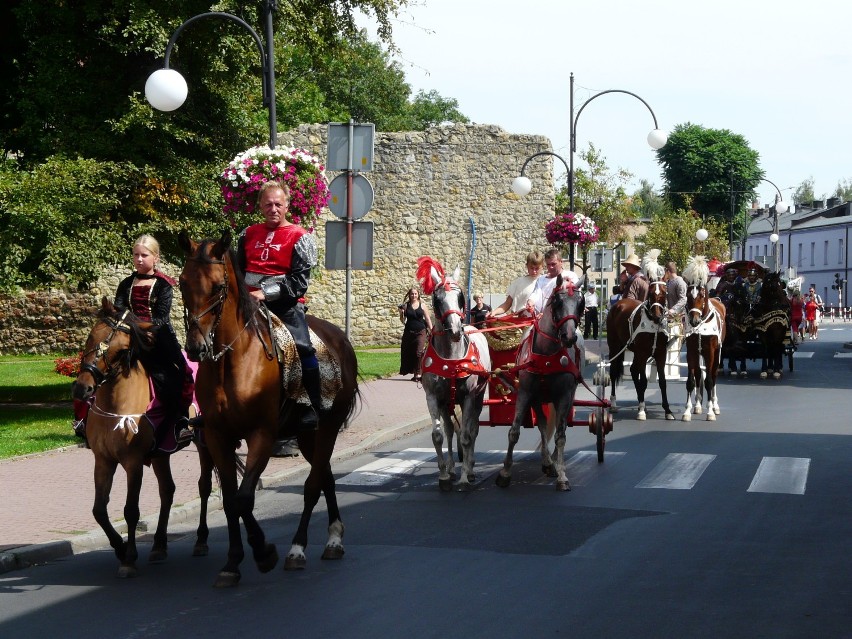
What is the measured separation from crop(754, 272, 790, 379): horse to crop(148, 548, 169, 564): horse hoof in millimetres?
19580

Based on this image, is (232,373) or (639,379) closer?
(232,373)

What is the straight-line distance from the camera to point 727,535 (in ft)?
28.9

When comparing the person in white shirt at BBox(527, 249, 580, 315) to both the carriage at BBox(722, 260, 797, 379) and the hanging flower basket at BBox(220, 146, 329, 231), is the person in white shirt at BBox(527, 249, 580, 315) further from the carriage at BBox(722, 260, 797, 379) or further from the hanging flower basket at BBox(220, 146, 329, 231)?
the carriage at BBox(722, 260, 797, 379)

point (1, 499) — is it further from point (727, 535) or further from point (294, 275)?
point (727, 535)

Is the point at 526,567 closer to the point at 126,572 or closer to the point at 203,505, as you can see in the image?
the point at 203,505

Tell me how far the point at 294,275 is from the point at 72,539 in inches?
106

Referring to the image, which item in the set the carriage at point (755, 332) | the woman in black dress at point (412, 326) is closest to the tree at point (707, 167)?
the carriage at point (755, 332)

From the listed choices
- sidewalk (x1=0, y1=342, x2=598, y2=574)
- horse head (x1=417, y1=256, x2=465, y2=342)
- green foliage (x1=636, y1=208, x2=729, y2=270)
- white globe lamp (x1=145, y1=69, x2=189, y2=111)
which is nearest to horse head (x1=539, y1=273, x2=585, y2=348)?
horse head (x1=417, y1=256, x2=465, y2=342)

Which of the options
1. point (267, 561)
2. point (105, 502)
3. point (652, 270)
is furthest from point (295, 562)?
point (652, 270)

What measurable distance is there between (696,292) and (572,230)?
43.9 feet

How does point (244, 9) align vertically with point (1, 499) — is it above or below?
above

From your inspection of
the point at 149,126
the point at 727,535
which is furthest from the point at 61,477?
the point at 149,126

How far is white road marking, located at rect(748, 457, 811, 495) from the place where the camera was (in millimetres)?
11102

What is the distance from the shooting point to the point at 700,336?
59.3ft
